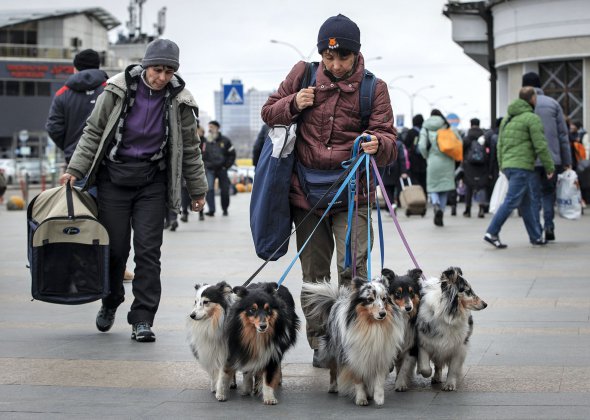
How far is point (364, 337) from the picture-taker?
6078 millimetres

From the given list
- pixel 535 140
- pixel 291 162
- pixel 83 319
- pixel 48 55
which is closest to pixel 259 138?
pixel 535 140

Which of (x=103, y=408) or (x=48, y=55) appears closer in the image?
(x=103, y=408)

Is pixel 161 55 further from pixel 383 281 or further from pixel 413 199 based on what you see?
pixel 413 199

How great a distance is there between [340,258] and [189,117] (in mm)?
1788

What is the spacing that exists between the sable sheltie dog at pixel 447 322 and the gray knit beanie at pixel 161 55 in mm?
2577

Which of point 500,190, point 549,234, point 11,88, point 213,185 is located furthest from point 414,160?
point 11,88

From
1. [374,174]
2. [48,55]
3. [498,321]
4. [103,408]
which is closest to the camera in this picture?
[103,408]

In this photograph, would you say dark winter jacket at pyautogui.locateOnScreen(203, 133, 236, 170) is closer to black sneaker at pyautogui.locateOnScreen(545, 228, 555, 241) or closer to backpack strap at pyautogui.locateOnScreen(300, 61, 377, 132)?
black sneaker at pyautogui.locateOnScreen(545, 228, 555, 241)

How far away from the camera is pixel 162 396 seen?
21.3 feet

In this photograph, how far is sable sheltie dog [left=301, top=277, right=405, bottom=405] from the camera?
239 inches

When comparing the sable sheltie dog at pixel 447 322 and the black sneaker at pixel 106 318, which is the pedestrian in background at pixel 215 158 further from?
the sable sheltie dog at pixel 447 322

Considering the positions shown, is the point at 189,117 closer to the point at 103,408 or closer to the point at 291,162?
the point at 291,162

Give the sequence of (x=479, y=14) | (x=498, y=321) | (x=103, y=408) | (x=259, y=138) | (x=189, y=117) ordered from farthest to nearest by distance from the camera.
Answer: (x=479, y=14)
(x=259, y=138)
(x=498, y=321)
(x=189, y=117)
(x=103, y=408)

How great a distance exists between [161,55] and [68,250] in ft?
5.17
